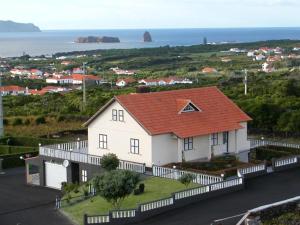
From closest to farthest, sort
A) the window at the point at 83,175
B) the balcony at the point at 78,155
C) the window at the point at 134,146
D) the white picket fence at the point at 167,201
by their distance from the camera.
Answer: the white picket fence at the point at 167,201 < the balcony at the point at 78,155 < the window at the point at 134,146 < the window at the point at 83,175

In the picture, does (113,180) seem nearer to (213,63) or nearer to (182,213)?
(182,213)

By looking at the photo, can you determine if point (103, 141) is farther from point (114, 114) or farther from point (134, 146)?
point (134, 146)

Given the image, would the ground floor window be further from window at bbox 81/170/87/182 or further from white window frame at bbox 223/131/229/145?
window at bbox 81/170/87/182

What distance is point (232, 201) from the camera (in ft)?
89.9

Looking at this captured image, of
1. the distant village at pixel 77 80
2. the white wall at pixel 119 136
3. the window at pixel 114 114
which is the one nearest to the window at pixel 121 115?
the white wall at pixel 119 136

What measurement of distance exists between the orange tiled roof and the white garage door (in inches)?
217

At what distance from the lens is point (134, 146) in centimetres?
3394

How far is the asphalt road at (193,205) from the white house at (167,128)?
425 centimetres

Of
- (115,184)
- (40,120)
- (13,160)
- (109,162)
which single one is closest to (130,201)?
(115,184)

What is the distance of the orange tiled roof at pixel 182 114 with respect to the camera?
33.5m

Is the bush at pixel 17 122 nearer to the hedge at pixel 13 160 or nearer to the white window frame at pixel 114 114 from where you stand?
the hedge at pixel 13 160

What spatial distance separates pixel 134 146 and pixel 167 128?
211cm

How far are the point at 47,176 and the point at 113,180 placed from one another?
12049 millimetres

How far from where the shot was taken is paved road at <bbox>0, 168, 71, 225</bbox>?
89.1ft
